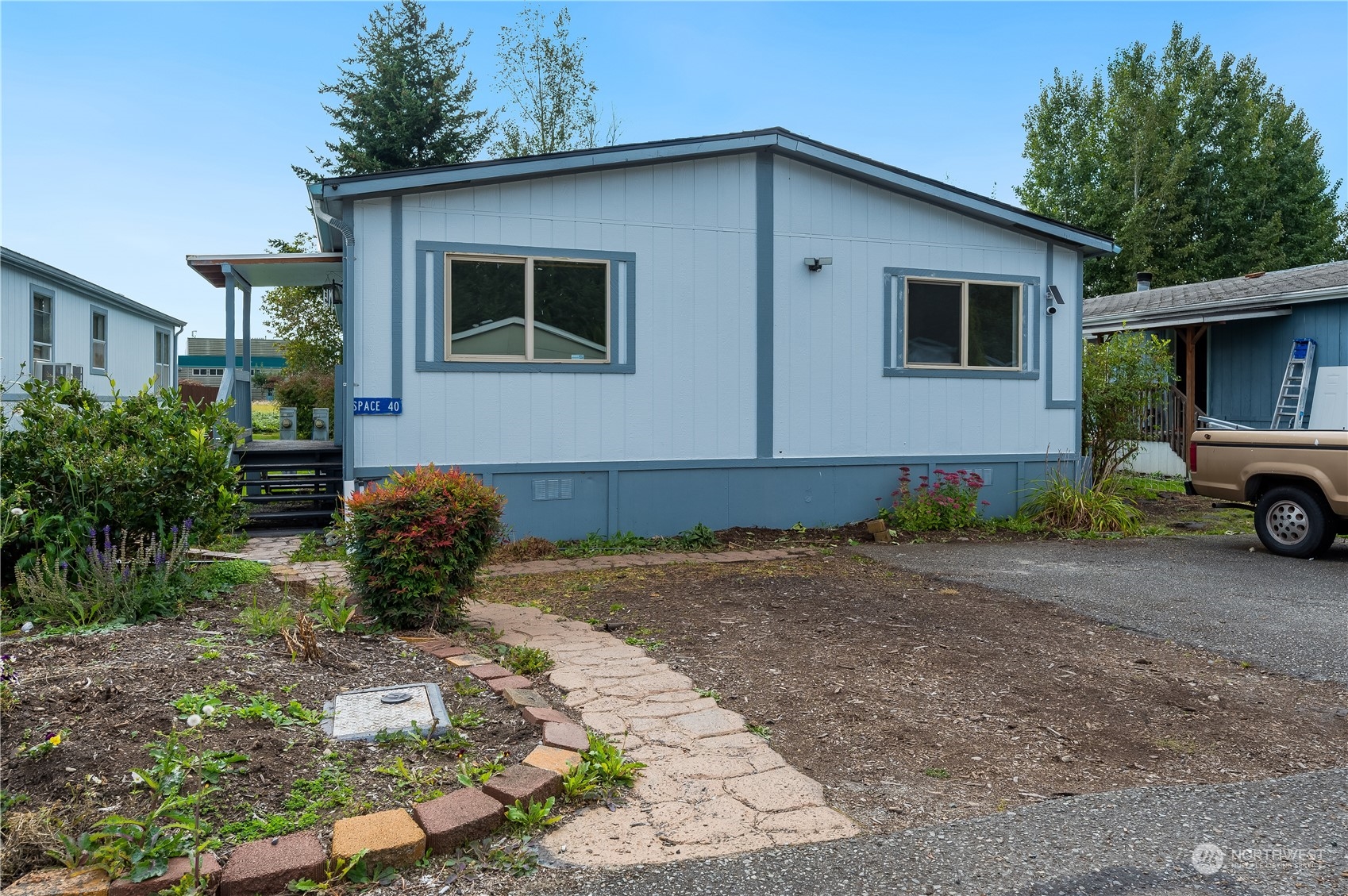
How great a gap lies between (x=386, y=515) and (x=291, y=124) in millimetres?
24003

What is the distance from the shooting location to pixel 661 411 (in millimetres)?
9656

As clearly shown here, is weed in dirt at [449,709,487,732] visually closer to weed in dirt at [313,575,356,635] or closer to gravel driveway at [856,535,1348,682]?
weed in dirt at [313,575,356,635]

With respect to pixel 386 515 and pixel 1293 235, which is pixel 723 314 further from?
pixel 1293 235

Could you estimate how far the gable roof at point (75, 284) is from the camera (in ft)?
48.2

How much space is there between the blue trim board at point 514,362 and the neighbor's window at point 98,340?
499 inches

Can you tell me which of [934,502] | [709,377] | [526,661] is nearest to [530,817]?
[526,661]

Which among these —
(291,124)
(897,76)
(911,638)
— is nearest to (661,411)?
(911,638)

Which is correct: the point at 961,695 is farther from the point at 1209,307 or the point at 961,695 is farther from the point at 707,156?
the point at 1209,307

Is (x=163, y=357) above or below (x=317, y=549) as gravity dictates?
above

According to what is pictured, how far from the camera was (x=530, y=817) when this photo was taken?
118 inches

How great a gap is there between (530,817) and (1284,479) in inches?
337

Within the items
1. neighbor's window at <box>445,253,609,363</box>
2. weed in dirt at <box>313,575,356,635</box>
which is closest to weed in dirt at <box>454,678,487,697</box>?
weed in dirt at <box>313,575,356,635</box>

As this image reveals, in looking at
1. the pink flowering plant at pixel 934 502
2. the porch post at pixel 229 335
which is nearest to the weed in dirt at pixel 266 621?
the porch post at pixel 229 335

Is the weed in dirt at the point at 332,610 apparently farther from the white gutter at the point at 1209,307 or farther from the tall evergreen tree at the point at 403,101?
the tall evergreen tree at the point at 403,101
